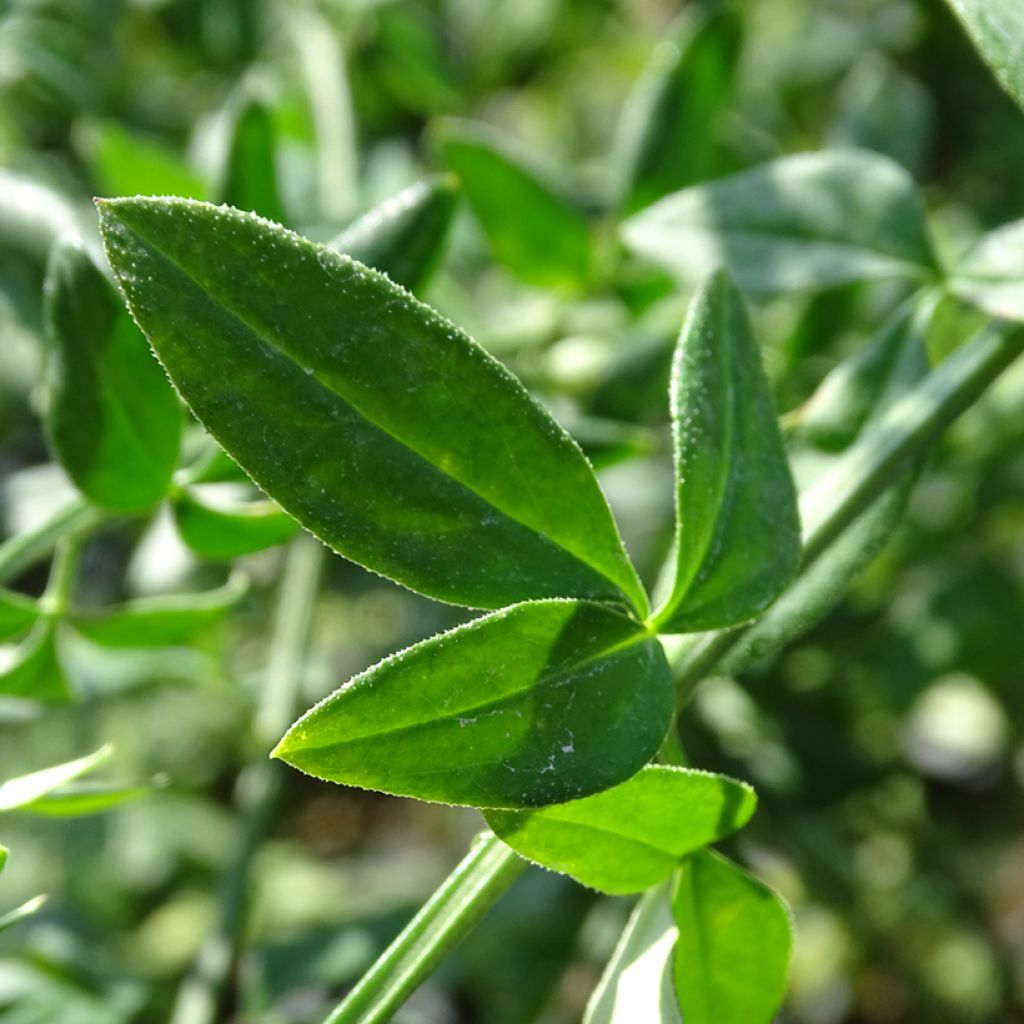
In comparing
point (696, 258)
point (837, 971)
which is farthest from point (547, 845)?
point (837, 971)

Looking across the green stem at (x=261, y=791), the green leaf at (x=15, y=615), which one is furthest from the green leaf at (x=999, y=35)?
the green stem at (x=261, y=791)

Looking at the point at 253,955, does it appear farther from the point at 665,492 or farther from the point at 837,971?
the point at 837,971

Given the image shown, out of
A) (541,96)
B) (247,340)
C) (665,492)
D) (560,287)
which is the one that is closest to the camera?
(247,340)

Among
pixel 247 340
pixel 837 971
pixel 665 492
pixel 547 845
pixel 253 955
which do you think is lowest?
pixel 837 971

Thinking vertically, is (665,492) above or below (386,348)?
below

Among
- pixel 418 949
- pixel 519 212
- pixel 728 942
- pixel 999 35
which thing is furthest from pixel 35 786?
pixel 519 212

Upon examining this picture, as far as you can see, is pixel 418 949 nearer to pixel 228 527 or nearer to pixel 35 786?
pixel 35 786

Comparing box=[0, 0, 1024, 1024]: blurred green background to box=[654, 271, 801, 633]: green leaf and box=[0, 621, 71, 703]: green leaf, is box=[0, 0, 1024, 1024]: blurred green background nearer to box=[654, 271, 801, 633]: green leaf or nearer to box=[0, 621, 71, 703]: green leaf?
box=[0, 621, 71, 703]: green leaf

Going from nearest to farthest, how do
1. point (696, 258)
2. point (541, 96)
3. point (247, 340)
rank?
point (247, 340)
point (696, 258)
point (541, 96)
